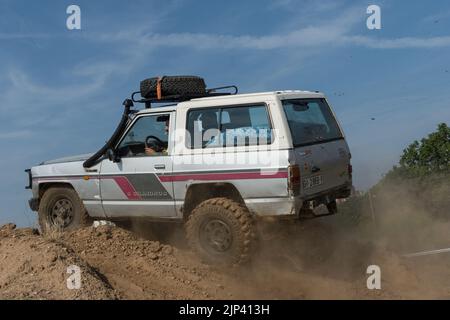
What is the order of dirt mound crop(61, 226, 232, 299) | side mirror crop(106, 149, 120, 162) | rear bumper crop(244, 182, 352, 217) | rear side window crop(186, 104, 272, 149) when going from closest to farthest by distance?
dirt mound crop(61, 226, 232, 299)
rear bumper crop(244, 182, 352, 217)
rear side window crop(186, 104, 272, 149)
side mirror crop(106, 149, 120, 162)

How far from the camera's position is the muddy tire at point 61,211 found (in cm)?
810

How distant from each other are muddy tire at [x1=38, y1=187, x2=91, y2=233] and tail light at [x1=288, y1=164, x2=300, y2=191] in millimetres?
3432

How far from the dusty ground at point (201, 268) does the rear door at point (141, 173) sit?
0.47 metres

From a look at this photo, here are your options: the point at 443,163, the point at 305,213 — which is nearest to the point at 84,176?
the point at 305,213

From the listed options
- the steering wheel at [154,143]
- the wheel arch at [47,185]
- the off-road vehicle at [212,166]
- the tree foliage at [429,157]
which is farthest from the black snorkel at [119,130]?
the tree foliage at [429,157]

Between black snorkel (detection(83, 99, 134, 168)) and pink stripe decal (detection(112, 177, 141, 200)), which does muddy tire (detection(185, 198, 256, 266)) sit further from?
black snorkel (detection(83, 99, 134, 168))

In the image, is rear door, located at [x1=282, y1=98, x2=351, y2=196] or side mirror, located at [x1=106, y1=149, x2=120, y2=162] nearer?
rear door, located at [x1=282, y1=98, x2=351, y2=196]

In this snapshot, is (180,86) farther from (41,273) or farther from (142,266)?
(41,273)

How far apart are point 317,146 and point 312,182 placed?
50 centimetres

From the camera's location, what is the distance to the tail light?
6.15 m

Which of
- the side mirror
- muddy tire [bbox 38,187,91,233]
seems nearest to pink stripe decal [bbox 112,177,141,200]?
the side mirror

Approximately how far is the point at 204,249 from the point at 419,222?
550cm

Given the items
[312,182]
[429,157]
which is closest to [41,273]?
[312,182]

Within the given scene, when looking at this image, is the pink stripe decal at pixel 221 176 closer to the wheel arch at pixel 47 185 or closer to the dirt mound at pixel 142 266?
the dirt mound at pixel 142 266
